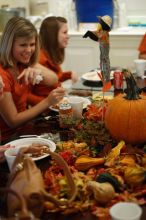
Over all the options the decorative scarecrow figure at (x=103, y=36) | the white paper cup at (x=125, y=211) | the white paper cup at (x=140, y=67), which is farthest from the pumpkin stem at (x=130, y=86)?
the white paper cup at (x=140, y=67)

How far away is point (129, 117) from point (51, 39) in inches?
60.2

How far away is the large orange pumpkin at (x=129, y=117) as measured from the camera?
4.55 ft

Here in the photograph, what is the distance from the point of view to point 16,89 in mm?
2051

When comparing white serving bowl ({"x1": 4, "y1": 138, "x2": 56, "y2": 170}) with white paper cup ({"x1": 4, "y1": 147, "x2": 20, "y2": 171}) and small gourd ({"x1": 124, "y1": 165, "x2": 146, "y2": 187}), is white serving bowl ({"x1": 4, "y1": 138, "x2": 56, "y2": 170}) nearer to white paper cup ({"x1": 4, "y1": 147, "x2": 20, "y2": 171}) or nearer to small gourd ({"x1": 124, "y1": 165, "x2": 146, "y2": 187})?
white paper cup ({"x1": 4, "y1": 147, "x2": 20, "y2": 171})

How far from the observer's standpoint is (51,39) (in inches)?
109

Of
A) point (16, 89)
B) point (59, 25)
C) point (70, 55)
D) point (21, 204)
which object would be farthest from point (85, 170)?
point (70, 55)

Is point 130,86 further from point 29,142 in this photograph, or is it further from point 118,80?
point 118,80

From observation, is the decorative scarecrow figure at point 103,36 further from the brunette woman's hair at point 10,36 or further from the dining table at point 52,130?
the brunette woman's hair at point 10,36

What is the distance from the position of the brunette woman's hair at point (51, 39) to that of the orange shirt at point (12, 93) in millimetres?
670

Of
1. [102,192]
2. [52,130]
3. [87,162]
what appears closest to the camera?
[102,192]

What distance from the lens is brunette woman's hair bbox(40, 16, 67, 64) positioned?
274 cm

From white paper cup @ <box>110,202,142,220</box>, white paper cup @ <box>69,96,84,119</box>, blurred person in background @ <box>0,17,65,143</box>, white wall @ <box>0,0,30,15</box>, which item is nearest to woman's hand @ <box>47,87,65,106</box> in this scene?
blurred person in background @ <box>0,17,65,143</box>

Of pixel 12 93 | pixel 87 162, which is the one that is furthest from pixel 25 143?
pixel 12 93

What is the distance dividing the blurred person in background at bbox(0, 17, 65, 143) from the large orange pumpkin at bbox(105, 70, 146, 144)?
0.52 meters
